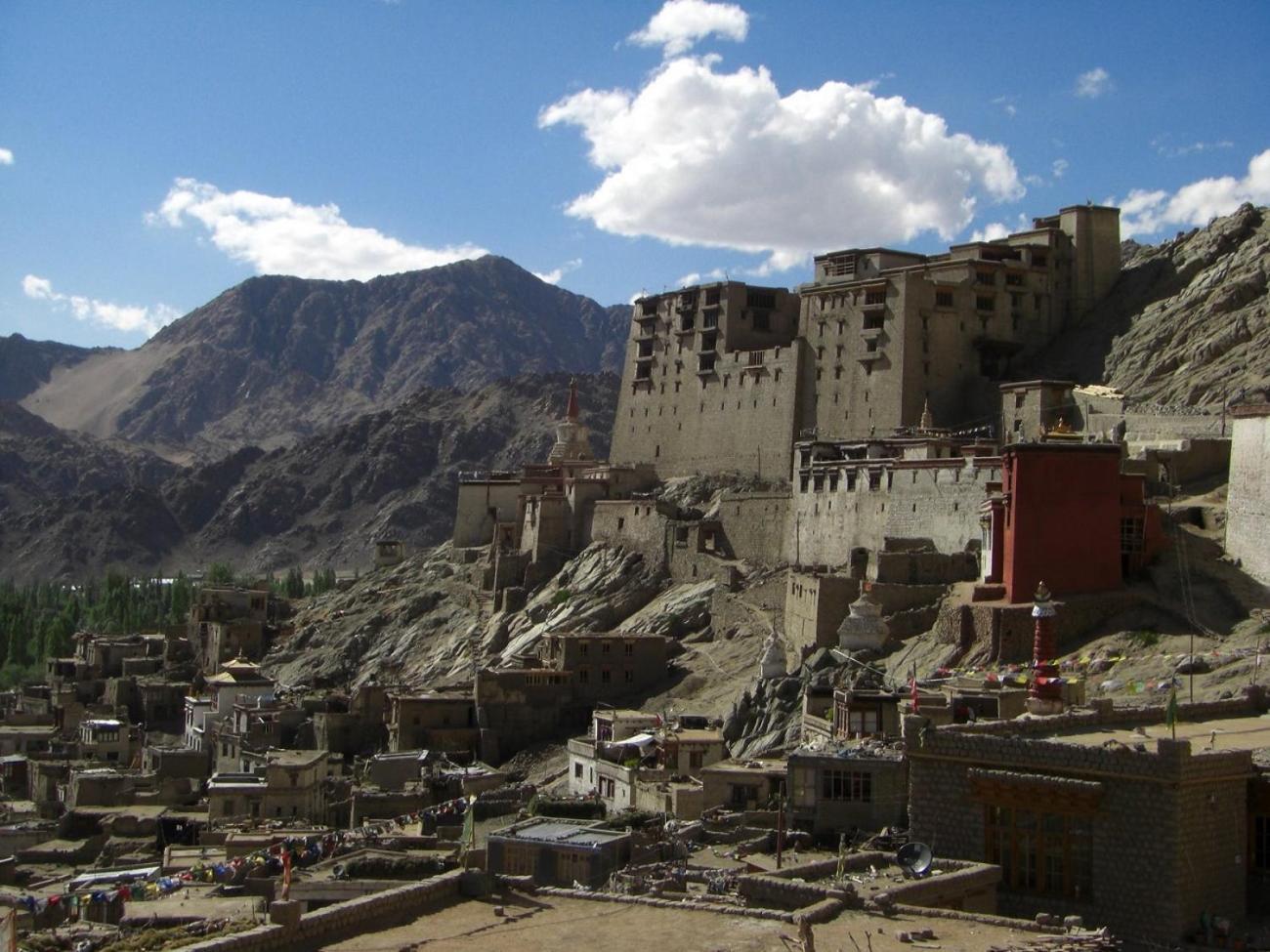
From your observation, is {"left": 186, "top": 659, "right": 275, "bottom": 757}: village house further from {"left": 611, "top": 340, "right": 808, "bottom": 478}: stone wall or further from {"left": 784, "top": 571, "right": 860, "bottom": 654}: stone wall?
{"left": 784, "top": 571, "right": 860, "bottom": 654}: stone wall

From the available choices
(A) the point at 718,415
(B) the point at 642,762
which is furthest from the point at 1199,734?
(A) the point at 718,415

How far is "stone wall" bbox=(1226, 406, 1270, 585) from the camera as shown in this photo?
46125mm

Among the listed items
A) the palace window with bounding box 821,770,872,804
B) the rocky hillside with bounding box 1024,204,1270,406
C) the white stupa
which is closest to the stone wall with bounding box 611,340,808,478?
the rocky hillside with bounding box 1024,204,1270,406

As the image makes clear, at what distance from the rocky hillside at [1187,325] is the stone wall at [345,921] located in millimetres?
48498

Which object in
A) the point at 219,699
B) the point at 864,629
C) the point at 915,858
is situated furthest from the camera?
the point at 219,699

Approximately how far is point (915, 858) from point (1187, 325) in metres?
54.1

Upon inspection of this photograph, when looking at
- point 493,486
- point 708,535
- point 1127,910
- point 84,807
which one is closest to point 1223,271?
point 708,535

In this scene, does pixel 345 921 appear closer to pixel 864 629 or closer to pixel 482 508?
pixel 864 629

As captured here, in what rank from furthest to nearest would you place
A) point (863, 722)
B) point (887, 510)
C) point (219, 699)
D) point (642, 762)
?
point (219, 699), point (887, 510), point (642, 762), point (863, 722)

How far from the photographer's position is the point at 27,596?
5650 inches

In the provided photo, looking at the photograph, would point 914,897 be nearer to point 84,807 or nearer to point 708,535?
point 84,807

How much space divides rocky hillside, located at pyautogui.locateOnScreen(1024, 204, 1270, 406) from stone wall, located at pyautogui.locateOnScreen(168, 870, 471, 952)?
159 ft

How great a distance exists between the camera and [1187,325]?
7100cm

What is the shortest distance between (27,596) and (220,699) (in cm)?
8039
